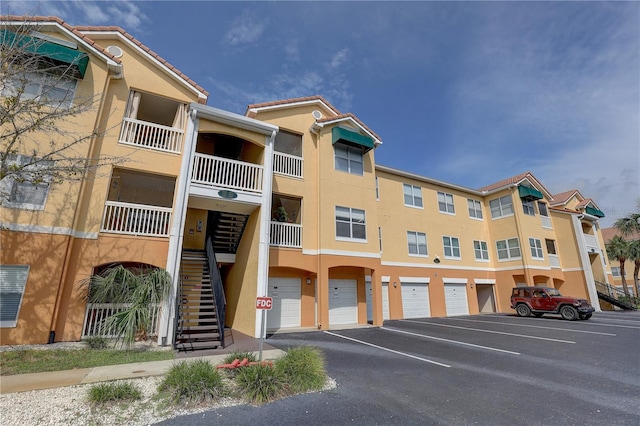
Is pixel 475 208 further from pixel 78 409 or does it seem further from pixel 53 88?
pixel 53 88

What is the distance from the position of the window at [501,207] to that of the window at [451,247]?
15.9 ft

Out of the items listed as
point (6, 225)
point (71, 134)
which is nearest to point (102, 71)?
point (71, 134)

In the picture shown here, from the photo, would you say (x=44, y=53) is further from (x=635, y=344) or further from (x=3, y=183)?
(x=635, y=344)

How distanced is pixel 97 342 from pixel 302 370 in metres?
6.37

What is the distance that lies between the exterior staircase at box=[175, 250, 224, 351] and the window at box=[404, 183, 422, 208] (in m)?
13.5

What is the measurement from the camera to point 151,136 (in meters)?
11.2

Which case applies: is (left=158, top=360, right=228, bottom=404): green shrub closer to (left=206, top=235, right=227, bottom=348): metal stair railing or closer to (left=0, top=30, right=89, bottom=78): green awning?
(left=206, top=235, right=227, bottom=348): metal stair railing

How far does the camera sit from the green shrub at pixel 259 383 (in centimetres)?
528

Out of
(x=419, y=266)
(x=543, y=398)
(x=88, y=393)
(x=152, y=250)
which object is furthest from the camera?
(x=419, y=266)

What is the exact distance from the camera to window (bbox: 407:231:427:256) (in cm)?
1917

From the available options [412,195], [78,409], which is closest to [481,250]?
[412,195]

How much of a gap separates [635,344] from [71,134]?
20.5m

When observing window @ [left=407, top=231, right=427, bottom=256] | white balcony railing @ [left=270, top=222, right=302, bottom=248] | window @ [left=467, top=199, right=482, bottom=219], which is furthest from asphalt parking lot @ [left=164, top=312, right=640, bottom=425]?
window @ [left=467, top=199, right=482, bottom=219]

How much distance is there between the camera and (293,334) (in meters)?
11.9
